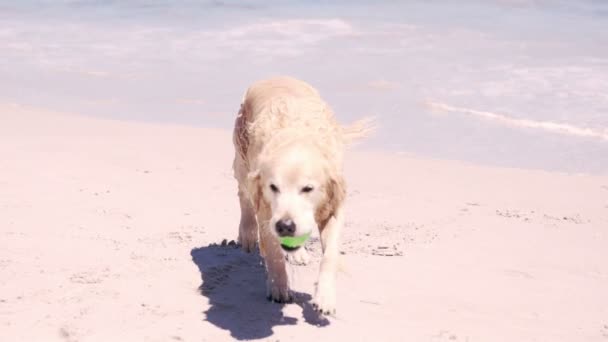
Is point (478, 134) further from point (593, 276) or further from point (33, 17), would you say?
point (33, 17)

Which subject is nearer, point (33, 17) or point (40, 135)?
point (40, 135)

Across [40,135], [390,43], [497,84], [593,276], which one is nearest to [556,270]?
[593,276]

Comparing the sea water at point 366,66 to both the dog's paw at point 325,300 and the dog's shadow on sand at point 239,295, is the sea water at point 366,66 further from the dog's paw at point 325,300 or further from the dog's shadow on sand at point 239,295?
the dog's paw at point 325,300

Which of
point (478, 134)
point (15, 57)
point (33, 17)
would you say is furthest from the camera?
point (33, 17)

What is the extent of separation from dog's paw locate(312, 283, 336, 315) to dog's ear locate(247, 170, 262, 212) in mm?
525

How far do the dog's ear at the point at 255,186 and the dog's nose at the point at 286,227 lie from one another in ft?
1.30

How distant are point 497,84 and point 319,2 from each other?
11.2 meters

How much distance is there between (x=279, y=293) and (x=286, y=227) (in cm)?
91

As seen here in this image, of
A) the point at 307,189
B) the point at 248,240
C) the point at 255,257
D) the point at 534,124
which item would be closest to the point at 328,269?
the point at 307,189

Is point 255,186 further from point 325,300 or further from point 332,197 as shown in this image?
point 325,300

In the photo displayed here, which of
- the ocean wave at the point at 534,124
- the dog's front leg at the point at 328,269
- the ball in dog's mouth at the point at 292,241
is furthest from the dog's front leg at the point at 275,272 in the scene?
the ocean wave at the point at 534,124

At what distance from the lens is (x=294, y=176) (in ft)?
14.0

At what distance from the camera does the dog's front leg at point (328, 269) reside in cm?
446

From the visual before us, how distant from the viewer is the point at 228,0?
23.3 metres
